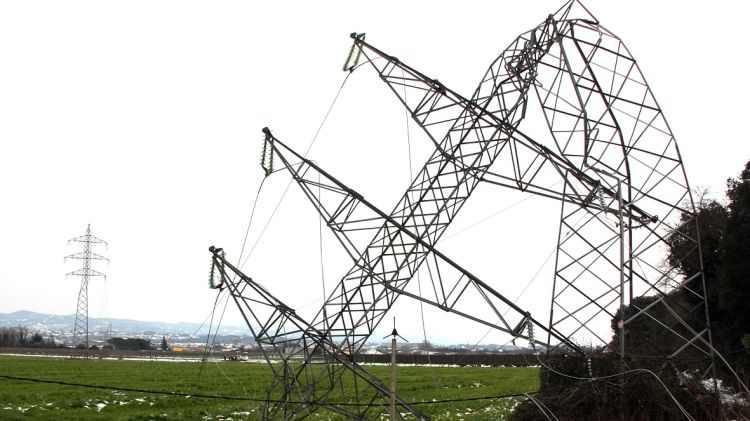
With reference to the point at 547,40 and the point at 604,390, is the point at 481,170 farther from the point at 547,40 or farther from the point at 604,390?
the point at 604,390

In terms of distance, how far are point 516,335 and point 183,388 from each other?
18589 millimetres

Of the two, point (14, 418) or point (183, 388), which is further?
point (183, 388)

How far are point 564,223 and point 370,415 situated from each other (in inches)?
303

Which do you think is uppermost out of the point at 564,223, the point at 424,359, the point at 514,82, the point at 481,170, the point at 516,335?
the point at 514,82

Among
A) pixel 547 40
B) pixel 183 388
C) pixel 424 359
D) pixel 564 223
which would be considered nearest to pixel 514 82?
pixel 547 40

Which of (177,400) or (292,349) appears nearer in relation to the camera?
(292,349)

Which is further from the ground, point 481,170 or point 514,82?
point 514,82

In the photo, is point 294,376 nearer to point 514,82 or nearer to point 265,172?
point 265,172

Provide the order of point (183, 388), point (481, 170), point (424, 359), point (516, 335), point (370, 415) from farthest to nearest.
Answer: point (424, 359) → point (183, 388) → point (370, 415) → point (481, 170) → point (516, 335)

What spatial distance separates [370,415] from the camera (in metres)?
19.2

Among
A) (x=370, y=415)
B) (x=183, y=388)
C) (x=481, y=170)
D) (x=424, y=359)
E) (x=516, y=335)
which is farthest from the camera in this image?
(x=424, y=359)

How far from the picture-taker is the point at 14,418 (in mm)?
18016

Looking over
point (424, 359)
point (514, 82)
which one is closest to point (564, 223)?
point (514, 82)

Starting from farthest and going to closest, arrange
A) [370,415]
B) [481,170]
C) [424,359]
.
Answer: [424,359] → [370,415] → [481,170]
